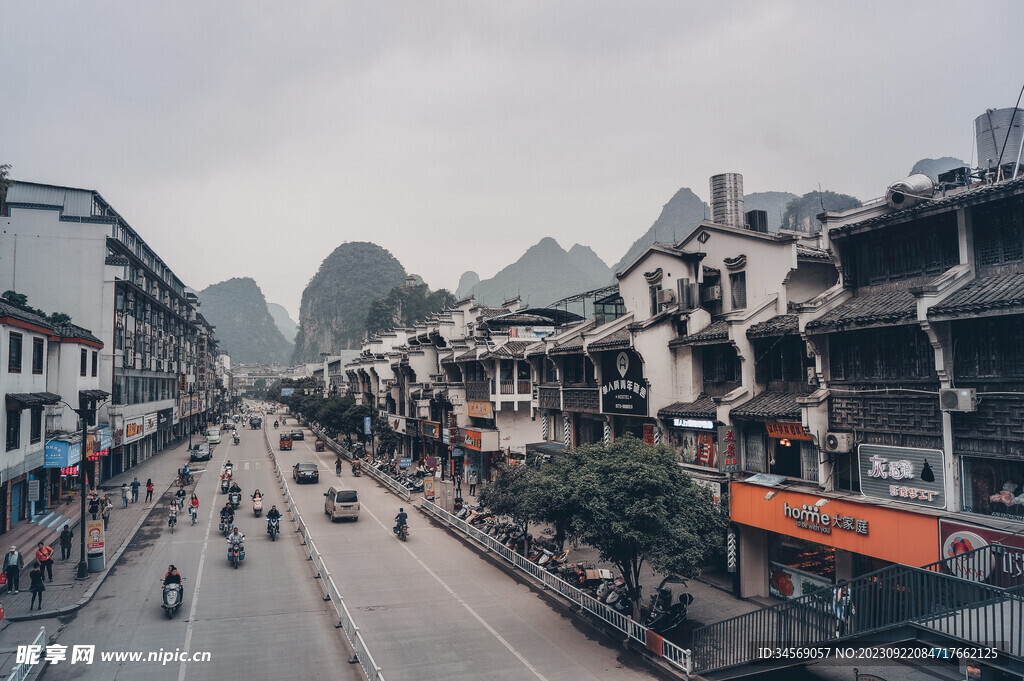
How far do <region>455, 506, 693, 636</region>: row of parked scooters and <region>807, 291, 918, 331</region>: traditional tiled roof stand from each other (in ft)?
26.4

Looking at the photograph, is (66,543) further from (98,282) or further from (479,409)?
(98,282)

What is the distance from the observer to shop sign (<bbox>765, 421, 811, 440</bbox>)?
61.4 ft

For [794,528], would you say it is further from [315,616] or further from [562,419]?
[562,419]

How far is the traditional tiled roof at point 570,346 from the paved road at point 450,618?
1022 centimetres

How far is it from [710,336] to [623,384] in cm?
476

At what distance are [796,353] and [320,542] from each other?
20923 mm

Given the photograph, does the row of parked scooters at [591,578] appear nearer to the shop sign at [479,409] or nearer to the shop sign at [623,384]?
the shop sign at [623,384]

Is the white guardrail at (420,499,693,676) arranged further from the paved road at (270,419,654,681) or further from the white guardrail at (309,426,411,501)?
the white guardrail at (309,426,411,501)

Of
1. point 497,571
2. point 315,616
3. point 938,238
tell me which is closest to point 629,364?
point 497,571

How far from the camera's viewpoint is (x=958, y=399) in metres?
14.6

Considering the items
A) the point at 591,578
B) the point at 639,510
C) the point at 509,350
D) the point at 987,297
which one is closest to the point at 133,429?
the point at 509,350

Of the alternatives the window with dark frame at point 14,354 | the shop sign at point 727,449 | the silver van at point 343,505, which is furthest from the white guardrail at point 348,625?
the window with dark frame at point 14,354

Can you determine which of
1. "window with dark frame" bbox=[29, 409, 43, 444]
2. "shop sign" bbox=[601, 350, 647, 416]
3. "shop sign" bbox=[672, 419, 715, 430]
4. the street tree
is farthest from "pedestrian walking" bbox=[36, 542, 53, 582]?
"shop sign" bbox=[672, 419, 715, 430]

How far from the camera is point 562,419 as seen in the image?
34469 mm
